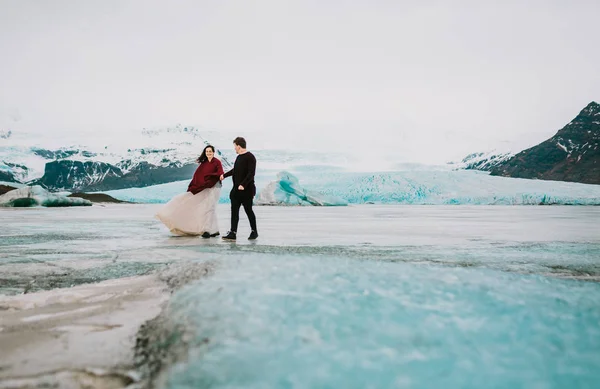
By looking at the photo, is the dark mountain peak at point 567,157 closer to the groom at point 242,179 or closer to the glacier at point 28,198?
the glacier at point 28,198

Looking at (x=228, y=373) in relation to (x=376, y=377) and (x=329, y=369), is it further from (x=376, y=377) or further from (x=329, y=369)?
(x=376, y=377)

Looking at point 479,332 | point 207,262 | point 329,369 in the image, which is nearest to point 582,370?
point 479,332

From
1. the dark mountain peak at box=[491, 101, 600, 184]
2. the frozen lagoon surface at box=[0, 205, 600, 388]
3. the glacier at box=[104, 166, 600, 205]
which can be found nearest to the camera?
the frozen lagoon surface at box=[0, 205, 600, 388]

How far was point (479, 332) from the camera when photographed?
198 cm

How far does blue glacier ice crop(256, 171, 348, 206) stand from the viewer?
26.8m

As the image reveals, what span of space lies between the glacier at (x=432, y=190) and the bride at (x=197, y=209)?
19.2m

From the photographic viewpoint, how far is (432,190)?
1094 inches

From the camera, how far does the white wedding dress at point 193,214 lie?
7.31 meters

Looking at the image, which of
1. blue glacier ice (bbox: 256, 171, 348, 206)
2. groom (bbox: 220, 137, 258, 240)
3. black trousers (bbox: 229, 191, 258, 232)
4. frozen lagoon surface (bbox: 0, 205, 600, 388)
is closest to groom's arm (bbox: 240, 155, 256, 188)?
groom (bbox: 220, 137, 258, 240)

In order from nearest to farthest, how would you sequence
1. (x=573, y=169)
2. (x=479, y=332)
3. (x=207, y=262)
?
(x=479, y=332) → (x=207, y=262) → (x=573, y=169)

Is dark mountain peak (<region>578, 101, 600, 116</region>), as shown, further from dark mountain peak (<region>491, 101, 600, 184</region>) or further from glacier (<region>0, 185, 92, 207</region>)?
glacier (<region>0, 185, 92, 207</region>)

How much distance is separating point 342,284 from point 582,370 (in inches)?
53.7

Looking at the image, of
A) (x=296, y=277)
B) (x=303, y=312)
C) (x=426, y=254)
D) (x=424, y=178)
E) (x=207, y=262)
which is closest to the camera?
(x=303, y=312)

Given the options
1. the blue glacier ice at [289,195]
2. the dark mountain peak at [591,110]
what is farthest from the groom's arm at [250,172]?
the dark mountain peak at [591,110]
